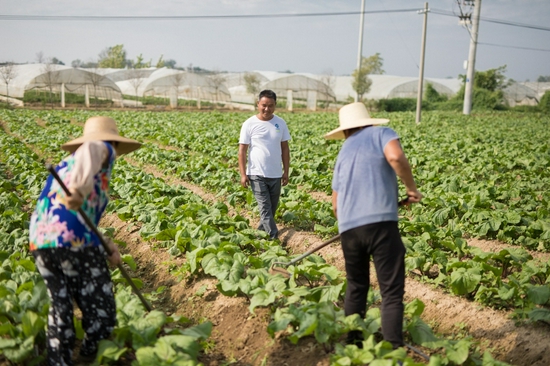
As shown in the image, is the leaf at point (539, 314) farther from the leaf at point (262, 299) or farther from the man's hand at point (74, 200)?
the man's hand at point (74, 200)

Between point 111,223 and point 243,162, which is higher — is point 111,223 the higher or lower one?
the lower one

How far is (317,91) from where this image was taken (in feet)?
163

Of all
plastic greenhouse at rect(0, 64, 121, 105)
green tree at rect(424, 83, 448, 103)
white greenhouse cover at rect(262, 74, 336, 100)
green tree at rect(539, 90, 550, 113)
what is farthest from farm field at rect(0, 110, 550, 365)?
green tree at rect(424, 83, 448, 103)

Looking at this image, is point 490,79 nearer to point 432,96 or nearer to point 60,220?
point 432,96

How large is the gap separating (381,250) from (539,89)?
238 ft

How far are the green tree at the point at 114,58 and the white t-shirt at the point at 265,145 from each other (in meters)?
88.7

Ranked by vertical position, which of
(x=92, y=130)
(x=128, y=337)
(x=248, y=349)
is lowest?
(x=248, y=349)

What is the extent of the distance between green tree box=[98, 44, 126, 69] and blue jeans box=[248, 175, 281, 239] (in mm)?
88822

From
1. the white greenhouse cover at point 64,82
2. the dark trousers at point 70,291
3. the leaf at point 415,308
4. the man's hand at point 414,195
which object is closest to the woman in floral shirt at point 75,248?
the dark trousers at point 70,291

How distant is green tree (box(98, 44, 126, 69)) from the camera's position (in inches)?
3529

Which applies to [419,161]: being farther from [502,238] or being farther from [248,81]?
[248,81]

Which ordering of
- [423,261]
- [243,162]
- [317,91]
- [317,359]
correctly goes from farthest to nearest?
1. [317,91]
2. [243,162]
3. [423,261]
4. [317,359]

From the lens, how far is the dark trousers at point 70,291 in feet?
10.9

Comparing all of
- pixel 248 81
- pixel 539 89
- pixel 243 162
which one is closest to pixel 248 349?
pixel 243 162
